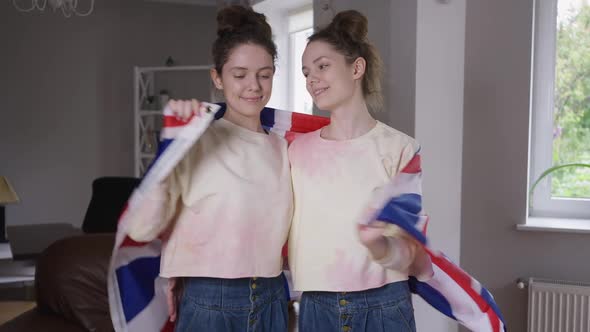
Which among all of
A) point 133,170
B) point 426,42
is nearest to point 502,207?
point 426,42

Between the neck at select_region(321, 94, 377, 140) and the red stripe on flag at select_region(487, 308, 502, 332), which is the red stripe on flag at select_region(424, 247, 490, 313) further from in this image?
the neck at select_region(321, 94, 377, 140)

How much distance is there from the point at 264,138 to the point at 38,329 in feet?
3.48

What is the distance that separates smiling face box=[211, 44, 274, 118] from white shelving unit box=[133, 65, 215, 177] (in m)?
3.75

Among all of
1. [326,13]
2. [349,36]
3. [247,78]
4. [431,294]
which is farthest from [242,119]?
[326,13]

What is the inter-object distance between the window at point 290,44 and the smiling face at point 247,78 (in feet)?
6.81

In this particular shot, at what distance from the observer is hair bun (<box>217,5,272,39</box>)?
1.34 m

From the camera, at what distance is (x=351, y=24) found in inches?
54.2

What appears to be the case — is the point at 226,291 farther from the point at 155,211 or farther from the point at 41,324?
the point at 41,324

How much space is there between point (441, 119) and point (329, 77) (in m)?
1.04

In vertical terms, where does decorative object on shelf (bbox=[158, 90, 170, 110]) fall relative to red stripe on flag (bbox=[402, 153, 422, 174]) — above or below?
above

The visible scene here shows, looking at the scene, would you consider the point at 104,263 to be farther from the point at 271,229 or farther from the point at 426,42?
the point at 426,42

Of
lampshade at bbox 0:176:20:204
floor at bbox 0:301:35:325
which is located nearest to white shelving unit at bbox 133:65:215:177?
lampshade at bbox 0:176:20:204

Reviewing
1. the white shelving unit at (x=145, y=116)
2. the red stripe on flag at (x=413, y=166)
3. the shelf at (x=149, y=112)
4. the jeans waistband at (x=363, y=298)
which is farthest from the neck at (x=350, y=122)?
the shelf at (x=149, y=112)

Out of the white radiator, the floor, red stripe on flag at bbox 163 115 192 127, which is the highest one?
red stripe on flag at bbox 163 115 192 127
